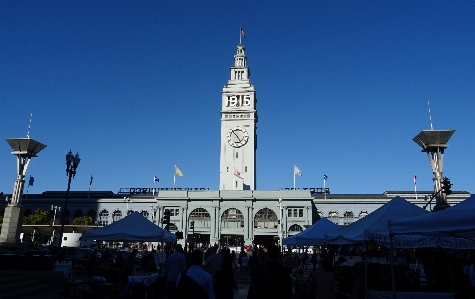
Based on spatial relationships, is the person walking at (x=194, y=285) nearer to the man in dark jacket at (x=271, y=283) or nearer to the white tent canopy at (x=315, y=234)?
the man in dark jacket at (x=271, y=283)

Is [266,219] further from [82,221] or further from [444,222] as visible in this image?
[444,222]

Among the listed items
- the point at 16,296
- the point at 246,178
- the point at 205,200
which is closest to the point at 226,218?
the point at 205,200

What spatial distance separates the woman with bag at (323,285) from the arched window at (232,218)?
65143 mm

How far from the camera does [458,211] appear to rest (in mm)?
8664

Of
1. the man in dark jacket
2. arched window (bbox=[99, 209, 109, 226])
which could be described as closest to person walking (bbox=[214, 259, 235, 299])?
the man in dark jacket

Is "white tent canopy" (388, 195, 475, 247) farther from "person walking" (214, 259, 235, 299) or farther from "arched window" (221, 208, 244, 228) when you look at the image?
"arched window" (221, 208, 244, 228)

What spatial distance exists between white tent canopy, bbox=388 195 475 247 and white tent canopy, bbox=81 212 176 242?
11.8 metres

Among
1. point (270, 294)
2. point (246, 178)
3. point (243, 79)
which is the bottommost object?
point (270, 294)

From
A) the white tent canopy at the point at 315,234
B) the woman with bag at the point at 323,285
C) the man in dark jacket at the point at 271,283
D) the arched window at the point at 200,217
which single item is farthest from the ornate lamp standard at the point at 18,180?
the man in dark jacket at the point at 271,283

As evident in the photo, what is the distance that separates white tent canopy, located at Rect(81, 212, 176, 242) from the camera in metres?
18.4

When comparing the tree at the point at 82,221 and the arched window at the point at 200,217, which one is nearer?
the arched window at the point at 200,217

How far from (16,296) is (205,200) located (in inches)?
2339

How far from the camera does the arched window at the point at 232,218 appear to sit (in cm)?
7405

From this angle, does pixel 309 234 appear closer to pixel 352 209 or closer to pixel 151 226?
pixel 151 226
